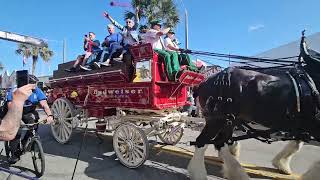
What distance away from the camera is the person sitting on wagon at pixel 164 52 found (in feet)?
23.2

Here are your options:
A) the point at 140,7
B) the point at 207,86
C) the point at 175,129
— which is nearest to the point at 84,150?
the point at 175,129

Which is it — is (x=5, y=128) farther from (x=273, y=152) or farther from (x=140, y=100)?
(x=273, y=152)

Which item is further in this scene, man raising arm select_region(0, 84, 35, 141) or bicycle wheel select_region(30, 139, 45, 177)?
bicycle wheel select_region(30, 139, 45, 177)

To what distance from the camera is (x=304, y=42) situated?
525cm

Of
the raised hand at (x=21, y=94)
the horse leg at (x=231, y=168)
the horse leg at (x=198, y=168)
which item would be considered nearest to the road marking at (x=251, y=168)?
the horse leg at (x=231, y=168)

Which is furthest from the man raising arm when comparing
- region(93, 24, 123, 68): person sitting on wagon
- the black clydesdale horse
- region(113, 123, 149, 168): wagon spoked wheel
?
region(93, 24, 123, 68): person sitting on wagon

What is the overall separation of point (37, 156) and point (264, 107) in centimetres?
384

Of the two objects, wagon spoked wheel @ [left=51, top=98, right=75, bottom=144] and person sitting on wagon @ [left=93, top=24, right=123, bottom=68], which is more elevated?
person sitting on wagon @ [left=93, top=24, right=123, bottom=68]

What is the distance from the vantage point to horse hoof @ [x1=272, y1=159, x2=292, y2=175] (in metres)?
6.01

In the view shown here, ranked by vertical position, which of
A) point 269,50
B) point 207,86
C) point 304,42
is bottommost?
point 207,86

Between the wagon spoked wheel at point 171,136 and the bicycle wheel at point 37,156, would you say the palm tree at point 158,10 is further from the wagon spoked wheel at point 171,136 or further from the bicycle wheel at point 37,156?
the bicycle wheel at point 37,156

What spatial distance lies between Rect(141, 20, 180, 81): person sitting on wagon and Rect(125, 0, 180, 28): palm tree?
13989mm

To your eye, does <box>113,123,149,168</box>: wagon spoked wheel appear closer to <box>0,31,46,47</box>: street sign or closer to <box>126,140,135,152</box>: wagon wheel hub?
<box>126,140,135,152</box>: wagon wheel hub

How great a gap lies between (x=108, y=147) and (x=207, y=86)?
132 inches
